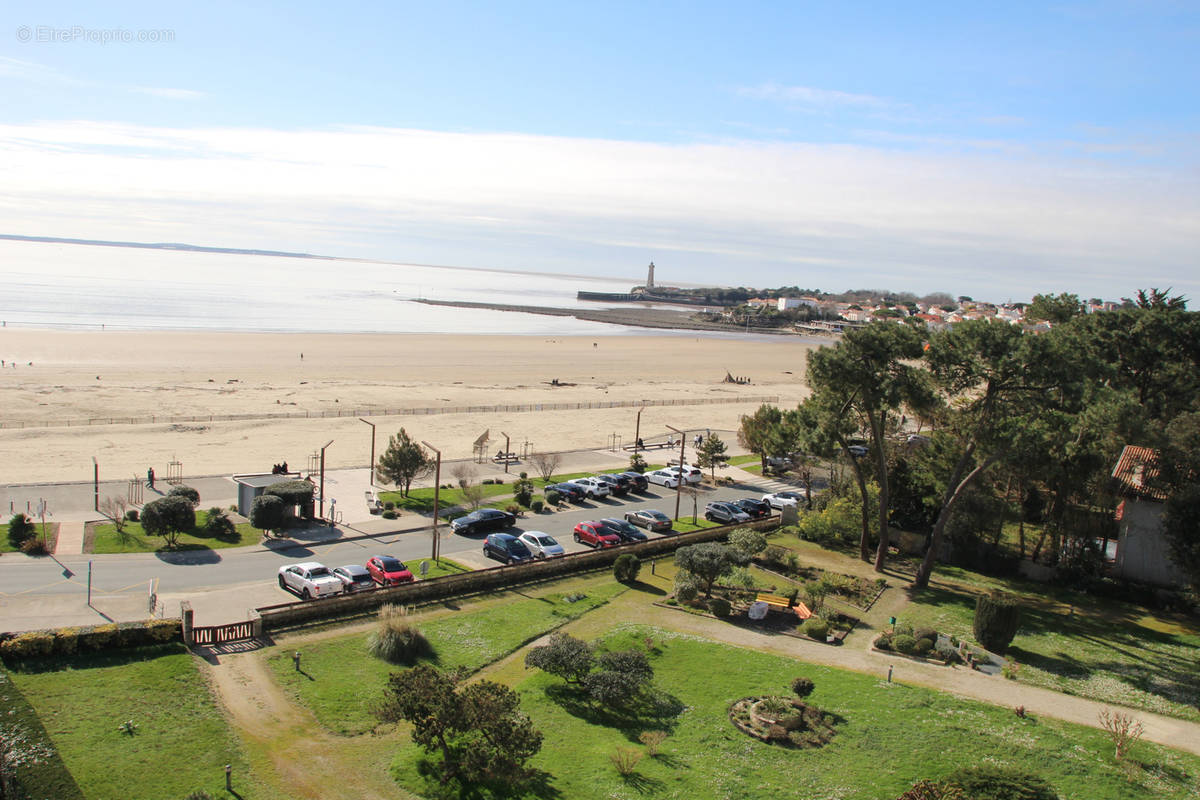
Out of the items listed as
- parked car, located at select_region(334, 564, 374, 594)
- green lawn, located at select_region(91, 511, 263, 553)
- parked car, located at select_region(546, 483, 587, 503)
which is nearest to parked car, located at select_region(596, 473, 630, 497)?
parked car, located at select_region(546, 483, 587, 503)

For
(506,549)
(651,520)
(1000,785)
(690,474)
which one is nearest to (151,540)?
(506,549)

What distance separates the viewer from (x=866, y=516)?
3312cm

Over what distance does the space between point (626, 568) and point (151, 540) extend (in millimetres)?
18651

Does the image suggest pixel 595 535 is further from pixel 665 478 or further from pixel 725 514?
pixel 665 478

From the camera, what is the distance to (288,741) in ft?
53.7

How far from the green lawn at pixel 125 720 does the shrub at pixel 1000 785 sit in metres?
13.6

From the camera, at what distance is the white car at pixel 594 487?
4097 centimetres

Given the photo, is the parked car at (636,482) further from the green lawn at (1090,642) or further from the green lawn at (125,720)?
the green lawn at (125,720)

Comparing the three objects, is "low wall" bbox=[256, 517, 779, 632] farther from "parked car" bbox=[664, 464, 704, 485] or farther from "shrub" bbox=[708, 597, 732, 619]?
"parked car" bbox=[664, 464, 704, 485]

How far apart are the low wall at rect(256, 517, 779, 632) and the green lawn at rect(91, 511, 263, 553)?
9718 mm

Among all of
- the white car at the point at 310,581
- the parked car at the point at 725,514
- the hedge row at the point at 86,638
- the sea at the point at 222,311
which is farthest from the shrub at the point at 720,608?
the sea at the point at 222,311

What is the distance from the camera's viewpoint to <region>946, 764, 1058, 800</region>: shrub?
1477cm

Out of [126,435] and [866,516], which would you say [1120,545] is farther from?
[126,435]

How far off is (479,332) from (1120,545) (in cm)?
10862
